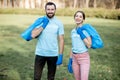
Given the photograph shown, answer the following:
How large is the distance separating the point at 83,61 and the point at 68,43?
851 cm


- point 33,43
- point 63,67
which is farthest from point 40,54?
point 33,43

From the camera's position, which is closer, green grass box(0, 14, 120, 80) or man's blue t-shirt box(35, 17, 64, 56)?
man's blue t-shirt box(35, 17, 64, 56)

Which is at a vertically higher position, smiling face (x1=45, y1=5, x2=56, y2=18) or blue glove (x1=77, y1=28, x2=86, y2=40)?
smiling face (x1=45, y1=5, x2=56, y2=18)

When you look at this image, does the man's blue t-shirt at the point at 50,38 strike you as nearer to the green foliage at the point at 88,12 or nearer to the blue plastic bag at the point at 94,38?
the blue plastic bag at the point at 94,38

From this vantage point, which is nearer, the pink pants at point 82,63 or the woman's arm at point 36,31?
the woman's arm at point 36,31

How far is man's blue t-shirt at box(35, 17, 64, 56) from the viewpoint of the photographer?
5250mm

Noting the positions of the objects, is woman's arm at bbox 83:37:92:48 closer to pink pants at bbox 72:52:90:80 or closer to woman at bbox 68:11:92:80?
woman at bbox 68:11:92:80

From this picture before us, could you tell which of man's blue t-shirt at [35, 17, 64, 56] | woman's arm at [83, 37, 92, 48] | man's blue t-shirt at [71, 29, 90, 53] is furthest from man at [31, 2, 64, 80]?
woman's arm at [83, 37, 92, 48]

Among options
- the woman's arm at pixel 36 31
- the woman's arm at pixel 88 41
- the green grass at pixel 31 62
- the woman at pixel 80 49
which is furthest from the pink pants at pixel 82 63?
the green grass at pixel 31 62

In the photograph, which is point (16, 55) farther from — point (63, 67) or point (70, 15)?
point (70, 15)

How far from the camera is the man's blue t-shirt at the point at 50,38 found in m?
5.25

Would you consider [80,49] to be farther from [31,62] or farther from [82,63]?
[31,62]

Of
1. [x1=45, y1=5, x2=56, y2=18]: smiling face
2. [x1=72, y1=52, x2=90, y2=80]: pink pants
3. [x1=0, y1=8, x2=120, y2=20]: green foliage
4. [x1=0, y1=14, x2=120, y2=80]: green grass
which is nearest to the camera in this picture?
[x1=45, y1=5, x2=56, y2=18]: smiling face

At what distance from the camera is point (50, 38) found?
5.27m
